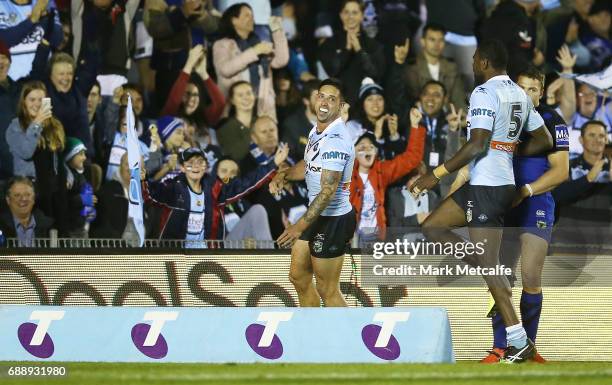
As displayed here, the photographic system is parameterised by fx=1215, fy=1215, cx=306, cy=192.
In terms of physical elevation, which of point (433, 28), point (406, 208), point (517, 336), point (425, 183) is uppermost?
point (433, 28)

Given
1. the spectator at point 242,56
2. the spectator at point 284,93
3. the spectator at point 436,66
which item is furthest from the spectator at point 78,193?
the spectator at point 436,66

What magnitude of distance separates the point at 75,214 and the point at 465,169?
4.87 metres

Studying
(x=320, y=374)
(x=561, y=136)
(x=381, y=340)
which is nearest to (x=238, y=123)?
(x=561, y=136)

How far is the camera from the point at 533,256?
10.2 m

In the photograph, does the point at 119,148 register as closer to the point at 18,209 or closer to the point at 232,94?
the point at 18,209

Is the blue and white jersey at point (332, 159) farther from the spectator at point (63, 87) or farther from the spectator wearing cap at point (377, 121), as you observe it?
the spectator wearing cap at point (377, 121)

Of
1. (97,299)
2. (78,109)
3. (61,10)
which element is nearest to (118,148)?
(78,109)

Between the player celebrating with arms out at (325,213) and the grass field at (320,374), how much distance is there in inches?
54.4

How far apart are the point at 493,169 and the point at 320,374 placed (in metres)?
2.45

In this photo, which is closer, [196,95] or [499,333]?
[499,333]

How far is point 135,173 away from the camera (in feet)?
40.3

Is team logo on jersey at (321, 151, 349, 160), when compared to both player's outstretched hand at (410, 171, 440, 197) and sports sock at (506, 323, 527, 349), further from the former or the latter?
sports sock at (506, 323, 527, 349)

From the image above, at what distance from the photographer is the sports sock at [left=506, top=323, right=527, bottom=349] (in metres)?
9.91

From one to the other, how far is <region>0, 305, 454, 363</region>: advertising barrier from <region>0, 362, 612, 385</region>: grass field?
267 mm
